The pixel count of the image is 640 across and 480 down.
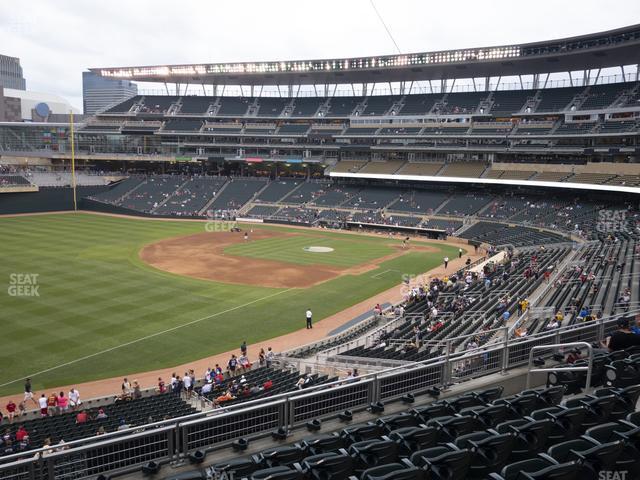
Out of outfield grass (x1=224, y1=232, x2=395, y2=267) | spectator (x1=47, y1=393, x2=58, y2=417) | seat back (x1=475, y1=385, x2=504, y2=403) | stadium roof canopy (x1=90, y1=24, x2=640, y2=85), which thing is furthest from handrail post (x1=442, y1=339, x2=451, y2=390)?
stadium roof canopy (x1=90, y1=24, x2=640, y2=85)

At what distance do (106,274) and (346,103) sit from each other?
59929 millimetres

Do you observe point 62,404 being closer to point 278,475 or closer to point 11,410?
point 11,410

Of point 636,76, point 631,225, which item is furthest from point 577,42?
point 631,225

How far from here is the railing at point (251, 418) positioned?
21.0 ft

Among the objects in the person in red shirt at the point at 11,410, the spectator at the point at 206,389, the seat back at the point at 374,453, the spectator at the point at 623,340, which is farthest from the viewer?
the spectator at the point at 206,389

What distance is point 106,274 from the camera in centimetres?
3688

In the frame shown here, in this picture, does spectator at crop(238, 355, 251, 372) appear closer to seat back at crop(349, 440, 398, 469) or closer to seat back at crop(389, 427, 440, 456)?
seat back at crop(389, 427, 440, 456)

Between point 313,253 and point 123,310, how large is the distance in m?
22.8

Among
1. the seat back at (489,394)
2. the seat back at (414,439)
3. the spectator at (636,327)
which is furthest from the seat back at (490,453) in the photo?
the spectator at (636,327)

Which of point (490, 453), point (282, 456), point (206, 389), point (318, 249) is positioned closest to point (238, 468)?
point (282, 456)

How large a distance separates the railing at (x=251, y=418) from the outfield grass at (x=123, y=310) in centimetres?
1514

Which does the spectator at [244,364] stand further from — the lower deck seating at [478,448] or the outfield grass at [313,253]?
the outfield grass at [313,253]

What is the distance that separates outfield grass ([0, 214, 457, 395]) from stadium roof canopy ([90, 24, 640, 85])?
30465 mm

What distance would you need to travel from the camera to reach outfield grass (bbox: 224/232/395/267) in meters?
45.4
